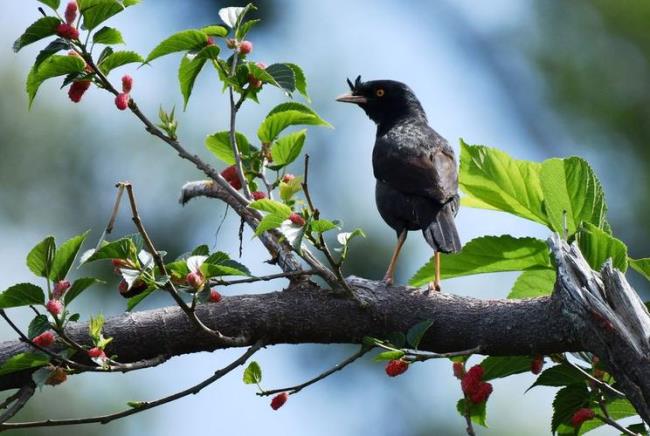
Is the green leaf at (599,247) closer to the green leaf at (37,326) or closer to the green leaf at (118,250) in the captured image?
the green leaf at (118,250)

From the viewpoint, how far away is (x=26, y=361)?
2783mm

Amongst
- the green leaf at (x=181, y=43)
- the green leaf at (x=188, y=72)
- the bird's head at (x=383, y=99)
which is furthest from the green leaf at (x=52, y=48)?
the bird's head at (x=383, y=99)

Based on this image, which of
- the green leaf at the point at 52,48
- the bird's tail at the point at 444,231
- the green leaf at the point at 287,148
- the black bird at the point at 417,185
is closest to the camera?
the green leaf at the point at 52,48

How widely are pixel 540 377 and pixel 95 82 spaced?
1.42m

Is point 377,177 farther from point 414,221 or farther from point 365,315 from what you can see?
point 365,315

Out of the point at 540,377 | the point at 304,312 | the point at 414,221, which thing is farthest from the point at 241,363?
the point at 414,221

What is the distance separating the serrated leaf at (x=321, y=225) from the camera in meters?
2.65

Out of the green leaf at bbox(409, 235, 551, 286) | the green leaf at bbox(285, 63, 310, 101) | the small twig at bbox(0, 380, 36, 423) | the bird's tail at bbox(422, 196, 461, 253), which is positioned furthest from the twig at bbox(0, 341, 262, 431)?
the bird's tail at bbox(422, 196, 461, 253)

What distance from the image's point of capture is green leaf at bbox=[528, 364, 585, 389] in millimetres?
2949

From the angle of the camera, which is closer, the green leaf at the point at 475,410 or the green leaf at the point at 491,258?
the green leaf at the point at 491,258

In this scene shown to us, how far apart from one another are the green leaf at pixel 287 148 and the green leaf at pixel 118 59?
19.9 inches

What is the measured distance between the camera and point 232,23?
124 inches

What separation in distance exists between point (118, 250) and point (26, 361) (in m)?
0.37

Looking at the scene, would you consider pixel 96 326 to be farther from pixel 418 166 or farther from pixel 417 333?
pixel 418 166
